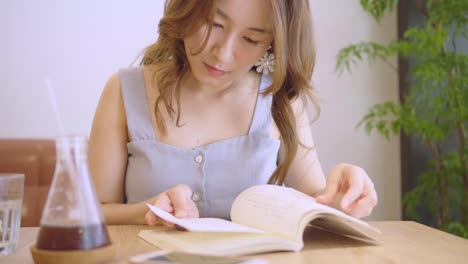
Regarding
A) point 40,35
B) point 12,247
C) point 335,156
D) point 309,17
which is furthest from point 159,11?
point 12,247

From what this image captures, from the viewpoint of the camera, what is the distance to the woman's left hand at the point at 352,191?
1.03 m

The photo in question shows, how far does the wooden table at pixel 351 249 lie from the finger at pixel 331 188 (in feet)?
0.20

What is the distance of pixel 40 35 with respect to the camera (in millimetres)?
2508

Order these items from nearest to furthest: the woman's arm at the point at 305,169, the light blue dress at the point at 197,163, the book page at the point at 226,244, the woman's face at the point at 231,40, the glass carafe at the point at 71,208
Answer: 1. the glass carafe at the point at 71,208
2. the book page at the point at 226,244
3. the woman's face at the point at 231,40
4. the light blue dress at the point at 197,163
5. the woman's arm at the point at 305,169

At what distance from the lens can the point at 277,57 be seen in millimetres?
1368

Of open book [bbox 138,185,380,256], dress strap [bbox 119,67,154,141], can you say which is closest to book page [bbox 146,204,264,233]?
open book [bbox 138,185,380,256]

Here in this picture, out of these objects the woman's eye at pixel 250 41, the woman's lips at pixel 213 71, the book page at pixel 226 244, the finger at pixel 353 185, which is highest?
the woman's eye at pixel 250 41

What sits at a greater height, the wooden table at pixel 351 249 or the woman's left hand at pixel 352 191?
the woman's left hand at pixel 352 191

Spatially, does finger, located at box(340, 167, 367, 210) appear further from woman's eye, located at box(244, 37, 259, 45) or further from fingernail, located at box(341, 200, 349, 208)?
woman's eye, located at box(244, 37, 259, 45)

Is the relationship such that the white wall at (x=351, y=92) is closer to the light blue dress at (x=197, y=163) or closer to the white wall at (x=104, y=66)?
the white wall at (x=104, y=66)

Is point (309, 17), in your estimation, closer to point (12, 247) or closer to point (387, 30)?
point (12, 247)

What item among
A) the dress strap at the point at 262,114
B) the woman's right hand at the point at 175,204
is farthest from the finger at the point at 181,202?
the dress strap at the point at 262,114

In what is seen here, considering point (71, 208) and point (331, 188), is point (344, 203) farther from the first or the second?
point (71, 208)

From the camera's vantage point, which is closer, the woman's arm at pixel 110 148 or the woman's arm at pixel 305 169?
the woman's arm at pixel 110 148
